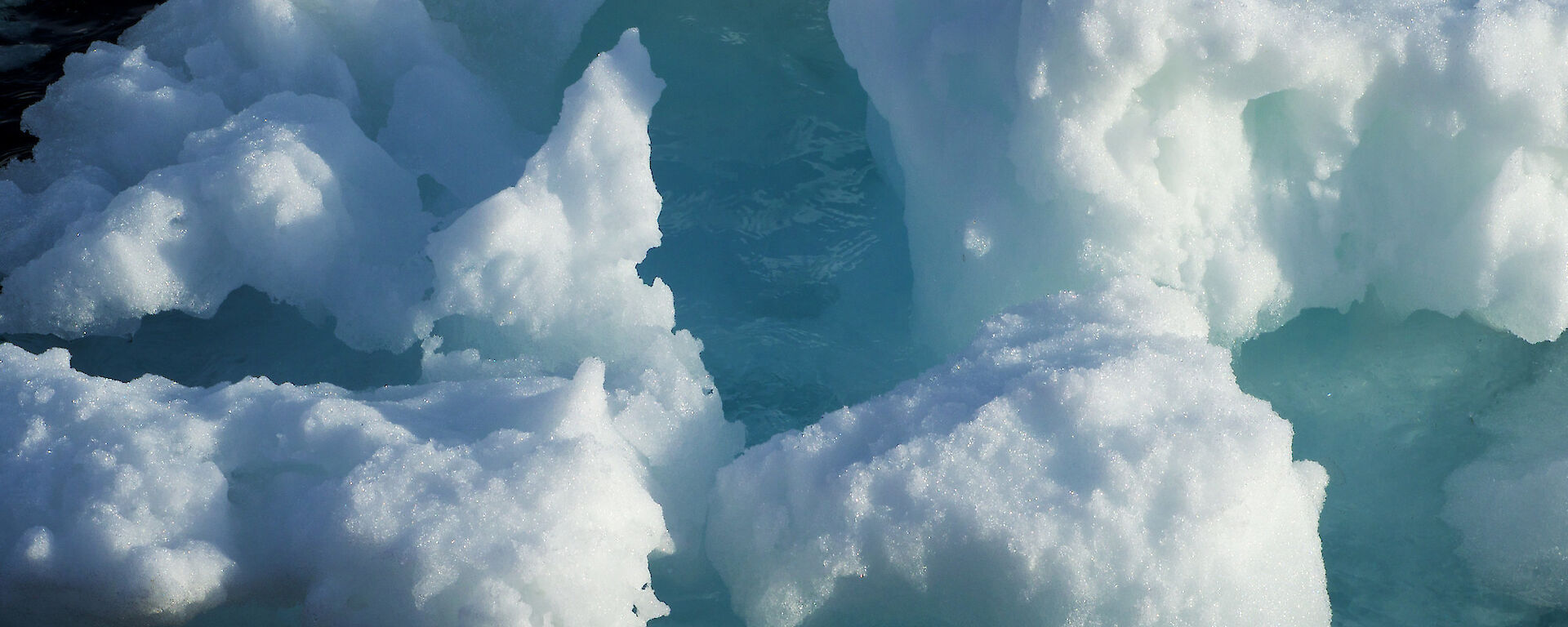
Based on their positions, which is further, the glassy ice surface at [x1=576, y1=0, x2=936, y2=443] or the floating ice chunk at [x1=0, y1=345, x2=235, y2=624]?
the glassy ice surface at [x1=576, y1=0, x2=936, y2=443]

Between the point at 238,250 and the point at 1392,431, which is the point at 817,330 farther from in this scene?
the point at 238,250

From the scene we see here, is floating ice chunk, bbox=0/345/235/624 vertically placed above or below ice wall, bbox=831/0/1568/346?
below

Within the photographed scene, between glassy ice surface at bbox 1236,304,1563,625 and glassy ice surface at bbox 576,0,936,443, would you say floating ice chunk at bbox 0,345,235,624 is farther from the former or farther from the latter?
glassy ice surface at bbox 1236,304,1563,625

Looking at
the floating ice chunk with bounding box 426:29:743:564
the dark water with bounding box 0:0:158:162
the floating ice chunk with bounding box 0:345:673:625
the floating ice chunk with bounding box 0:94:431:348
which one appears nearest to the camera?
the floating ice chunk with bounding box 0:345:673:625

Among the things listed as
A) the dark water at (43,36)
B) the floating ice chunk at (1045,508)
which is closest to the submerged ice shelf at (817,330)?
the floating ice chunk at (1045,508)

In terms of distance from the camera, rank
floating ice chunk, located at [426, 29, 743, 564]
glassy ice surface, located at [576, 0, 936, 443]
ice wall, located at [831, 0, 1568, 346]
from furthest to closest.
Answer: glassy ice surface, located at [576, 0, 936, 443] → floating ice chunk, located at [426, 29, 743, 564] → ice wall, located at [831, 0, 1568, 346]

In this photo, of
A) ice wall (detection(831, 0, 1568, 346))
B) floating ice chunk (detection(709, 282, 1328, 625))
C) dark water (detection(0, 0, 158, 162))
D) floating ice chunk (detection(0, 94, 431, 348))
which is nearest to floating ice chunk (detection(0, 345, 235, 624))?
floating ice chunk (detection(0, 94, 431, 348))

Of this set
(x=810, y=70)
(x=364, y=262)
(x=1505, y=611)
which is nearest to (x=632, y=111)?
(x=364, y=262)
